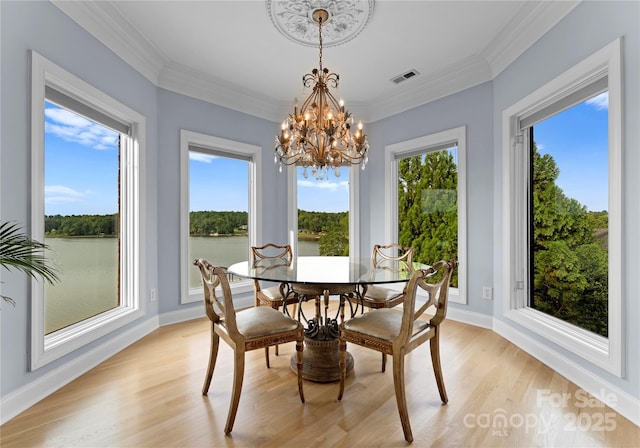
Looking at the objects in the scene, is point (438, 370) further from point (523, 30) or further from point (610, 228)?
point (523, 30)

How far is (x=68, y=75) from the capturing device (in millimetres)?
2090

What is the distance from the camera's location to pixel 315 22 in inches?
97.7

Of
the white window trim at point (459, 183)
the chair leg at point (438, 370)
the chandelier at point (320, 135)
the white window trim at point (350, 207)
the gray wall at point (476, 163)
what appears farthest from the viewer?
the white window trim at point (350, 207)

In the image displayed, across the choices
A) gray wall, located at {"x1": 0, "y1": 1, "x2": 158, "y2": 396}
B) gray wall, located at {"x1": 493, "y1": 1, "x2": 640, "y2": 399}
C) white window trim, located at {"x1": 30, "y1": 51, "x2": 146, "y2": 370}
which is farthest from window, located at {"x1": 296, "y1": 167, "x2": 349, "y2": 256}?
gray wall, located at {"x1": 0, "y1": 1, "x2": 158, "y2": 396}

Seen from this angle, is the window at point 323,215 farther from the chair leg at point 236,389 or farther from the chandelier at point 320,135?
the chair leg at point 236,389

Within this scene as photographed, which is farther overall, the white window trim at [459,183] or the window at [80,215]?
the white window trim at [459,183]

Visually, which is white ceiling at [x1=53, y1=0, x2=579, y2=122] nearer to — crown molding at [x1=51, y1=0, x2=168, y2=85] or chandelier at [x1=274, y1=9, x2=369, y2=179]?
crown molding at [x1=51, y1=0, x2=168, y2=85]

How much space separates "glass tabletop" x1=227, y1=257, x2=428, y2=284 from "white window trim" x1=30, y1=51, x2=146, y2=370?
114cm

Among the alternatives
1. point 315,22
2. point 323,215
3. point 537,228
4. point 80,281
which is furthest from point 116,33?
point 537,228

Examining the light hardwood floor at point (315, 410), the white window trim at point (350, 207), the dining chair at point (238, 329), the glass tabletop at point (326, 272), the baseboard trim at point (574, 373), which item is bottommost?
the light hardwood floor at point (315, 410)

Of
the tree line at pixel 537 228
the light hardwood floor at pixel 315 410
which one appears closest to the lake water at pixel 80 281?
the tree line at pixel 537 228

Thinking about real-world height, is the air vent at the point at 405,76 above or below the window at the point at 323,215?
above

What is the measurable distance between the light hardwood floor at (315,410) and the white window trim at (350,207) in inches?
74.1

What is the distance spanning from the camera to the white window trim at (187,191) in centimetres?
331
